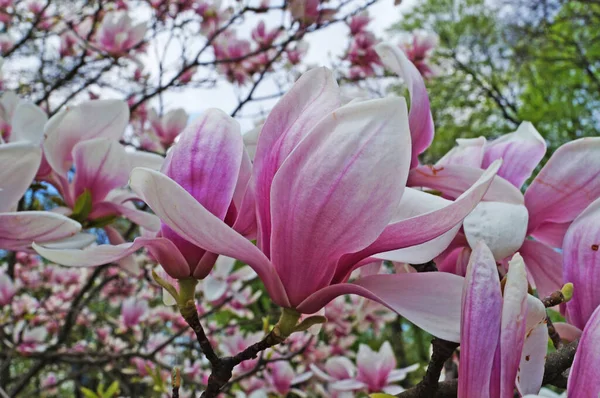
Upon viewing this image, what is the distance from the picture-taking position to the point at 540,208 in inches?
22.1

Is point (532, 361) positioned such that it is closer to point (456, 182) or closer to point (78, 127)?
point (456, 182)

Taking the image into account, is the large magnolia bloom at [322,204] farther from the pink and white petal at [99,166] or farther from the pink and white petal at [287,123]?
the pink and white petal at [99,166]

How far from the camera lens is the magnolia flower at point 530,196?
492 mm

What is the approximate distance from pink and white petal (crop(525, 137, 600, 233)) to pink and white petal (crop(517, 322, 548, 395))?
0.73 feet

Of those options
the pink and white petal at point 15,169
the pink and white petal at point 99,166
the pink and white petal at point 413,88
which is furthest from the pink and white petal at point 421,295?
the pink and white petal at point 99,166

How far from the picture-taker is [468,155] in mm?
647

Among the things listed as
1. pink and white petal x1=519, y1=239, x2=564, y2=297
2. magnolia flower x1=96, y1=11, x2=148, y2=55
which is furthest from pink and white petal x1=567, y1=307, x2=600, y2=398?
magnolia flower x1=96, y1=11, x2=148, y2=55

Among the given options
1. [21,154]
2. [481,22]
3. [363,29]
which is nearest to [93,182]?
[21,154]

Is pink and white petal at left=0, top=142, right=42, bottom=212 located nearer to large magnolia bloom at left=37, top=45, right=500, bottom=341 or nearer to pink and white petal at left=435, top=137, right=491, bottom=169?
large magnolia bloom at left=37, top=45, right=500, bottom=341

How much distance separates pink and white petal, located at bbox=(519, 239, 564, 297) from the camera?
577 mm

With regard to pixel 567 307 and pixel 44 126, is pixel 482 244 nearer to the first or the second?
pixel 567 307

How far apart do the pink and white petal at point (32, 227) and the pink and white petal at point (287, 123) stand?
247 mm

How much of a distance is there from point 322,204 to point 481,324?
13cm

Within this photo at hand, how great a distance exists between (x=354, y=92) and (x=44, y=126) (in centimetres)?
46
